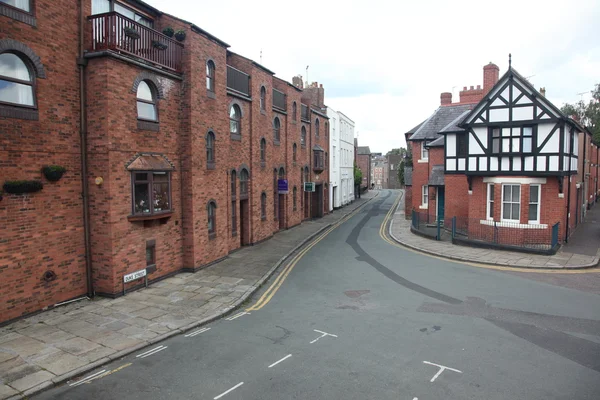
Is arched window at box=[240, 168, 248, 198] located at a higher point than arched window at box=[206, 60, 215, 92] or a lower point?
lower

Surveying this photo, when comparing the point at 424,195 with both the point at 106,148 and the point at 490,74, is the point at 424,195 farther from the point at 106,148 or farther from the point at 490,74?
the point at 106,148

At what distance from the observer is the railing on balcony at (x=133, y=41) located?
37.8ft

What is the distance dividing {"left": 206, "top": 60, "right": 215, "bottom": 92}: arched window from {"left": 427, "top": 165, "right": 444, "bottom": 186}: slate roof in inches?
644

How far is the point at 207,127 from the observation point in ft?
51.8

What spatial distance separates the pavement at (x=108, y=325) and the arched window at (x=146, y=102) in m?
5.62

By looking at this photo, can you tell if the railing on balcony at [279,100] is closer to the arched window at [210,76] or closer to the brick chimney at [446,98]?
the arched window at [210,76]

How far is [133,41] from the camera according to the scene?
12.4 m

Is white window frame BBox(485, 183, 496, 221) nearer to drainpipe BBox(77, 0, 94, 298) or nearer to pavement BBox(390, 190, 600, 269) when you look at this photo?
pavement BBox(390, 190, 600, 269)

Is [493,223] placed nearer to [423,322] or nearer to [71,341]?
[423,322]

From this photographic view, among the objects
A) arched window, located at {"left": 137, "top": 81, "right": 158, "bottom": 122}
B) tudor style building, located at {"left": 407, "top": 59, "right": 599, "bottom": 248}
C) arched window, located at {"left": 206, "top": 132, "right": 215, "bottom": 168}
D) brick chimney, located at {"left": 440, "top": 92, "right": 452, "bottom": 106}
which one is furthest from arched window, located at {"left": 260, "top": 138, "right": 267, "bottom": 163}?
brick chimney, located at {"left": 440, "top": 92, "right": 452, "bottom": 106}

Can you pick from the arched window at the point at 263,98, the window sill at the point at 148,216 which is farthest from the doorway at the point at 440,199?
the window sill at the point at 148,216

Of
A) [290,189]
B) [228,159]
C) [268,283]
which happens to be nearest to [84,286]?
[268,283]

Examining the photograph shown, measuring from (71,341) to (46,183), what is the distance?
168 inches

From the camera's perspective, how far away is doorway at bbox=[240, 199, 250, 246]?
2039 cm
